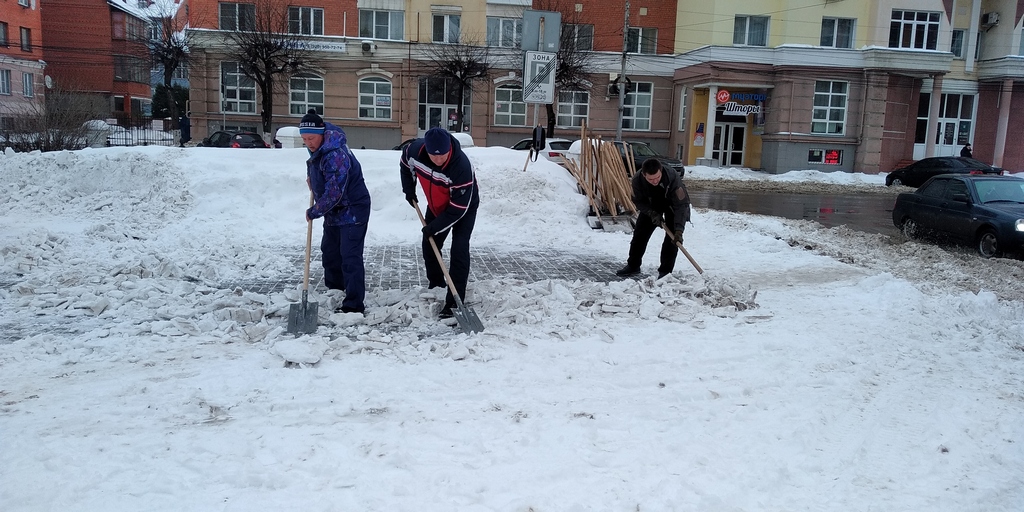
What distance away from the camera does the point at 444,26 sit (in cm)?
3409

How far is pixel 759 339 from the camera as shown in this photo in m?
5.98

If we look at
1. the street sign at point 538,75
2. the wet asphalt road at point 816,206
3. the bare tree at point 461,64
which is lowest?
the wet asphalt road at point 816,206

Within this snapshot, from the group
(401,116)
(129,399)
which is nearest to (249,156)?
(129,399)

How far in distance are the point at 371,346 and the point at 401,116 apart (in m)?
29.7

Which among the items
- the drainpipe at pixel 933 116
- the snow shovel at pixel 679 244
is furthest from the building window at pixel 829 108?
the snow shovel at pixel 679 244

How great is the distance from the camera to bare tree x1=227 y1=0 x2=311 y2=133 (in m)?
28.9

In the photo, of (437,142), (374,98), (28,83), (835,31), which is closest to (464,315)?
(437,142)

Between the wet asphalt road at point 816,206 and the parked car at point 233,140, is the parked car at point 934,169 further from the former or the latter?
the parked car at point 233,140

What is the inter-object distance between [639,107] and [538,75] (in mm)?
23604

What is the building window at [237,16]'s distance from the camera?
30.3 m

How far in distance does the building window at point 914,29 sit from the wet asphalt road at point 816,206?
41.8 ft

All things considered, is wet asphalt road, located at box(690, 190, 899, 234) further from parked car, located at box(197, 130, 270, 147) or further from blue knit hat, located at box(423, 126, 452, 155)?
parked car, located at box(197, 130, 270, 147)

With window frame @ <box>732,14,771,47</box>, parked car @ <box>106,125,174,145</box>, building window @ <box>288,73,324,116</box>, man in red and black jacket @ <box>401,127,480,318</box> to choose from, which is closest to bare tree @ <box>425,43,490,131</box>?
building window @ <box>288,73,324,116</box>

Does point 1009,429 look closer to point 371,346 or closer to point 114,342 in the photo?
point 371,346
